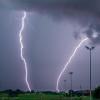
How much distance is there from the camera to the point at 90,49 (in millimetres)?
74812

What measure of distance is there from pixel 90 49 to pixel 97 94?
5929 cm

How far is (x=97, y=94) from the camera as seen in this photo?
131 m

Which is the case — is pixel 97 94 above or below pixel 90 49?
below

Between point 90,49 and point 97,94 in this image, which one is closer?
point 90,49
